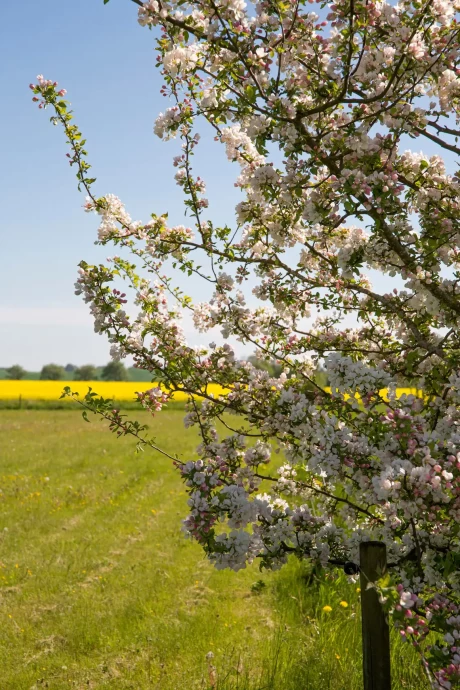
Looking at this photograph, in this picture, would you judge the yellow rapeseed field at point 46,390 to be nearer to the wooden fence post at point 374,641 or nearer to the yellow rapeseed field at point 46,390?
the yellow rapeseed field at point 46,390

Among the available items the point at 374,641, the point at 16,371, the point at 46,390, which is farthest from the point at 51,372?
the point at 374,641

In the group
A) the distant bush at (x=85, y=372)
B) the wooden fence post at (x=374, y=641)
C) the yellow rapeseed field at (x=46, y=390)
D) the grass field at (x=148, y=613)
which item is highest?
the distant bush at (x=85, y=372)

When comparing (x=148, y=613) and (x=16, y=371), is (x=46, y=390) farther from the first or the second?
(x=148, y=613)

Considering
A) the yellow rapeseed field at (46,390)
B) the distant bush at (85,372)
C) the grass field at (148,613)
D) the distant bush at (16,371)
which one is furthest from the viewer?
the distant bush at (16,371)

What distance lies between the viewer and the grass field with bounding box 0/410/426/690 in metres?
5.87

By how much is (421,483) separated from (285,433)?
1.80 m

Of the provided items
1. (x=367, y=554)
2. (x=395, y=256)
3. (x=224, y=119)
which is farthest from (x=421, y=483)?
(x=224, y=119)

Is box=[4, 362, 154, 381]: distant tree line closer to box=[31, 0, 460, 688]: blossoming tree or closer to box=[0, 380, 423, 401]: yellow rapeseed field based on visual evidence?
box=[0, 380, 423, 401]: yellow rapeseed field

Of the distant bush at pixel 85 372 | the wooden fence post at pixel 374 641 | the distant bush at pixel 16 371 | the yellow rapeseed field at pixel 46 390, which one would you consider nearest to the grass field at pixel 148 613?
the wooden fence post at pixel 374 641

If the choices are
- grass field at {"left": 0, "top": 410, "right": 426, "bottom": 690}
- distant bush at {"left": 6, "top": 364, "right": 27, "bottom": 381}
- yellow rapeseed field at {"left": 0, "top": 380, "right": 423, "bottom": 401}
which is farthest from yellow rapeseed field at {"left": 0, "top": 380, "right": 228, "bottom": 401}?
grass field at {"left": 0, "top": 410, "right": 426, "bottom": 690}

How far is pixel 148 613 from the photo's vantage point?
7.40 meters

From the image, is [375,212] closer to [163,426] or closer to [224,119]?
[224,119]

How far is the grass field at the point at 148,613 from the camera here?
19.3 feet

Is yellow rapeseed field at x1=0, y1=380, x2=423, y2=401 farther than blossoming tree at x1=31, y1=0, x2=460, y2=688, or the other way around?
yellow rapeseed field at x1=0, y1=380, x2=423, y2=401
